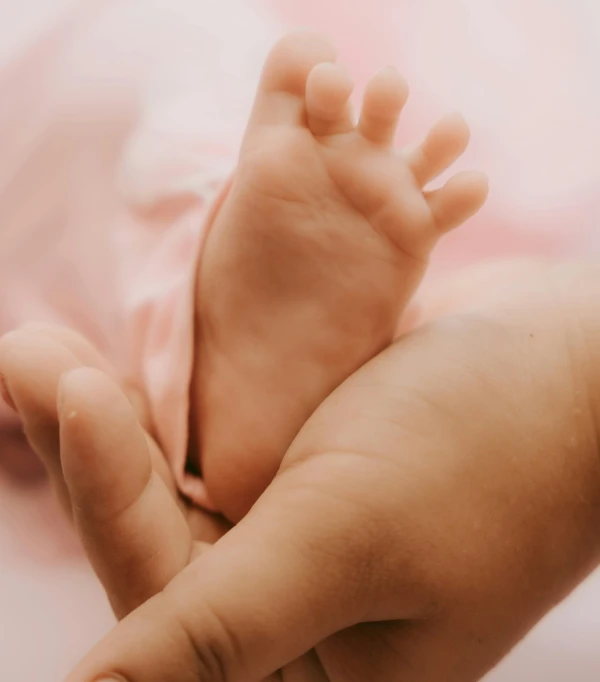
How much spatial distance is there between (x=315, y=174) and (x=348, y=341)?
4.3 inches

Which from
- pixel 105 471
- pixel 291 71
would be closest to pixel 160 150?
pixel 291 71

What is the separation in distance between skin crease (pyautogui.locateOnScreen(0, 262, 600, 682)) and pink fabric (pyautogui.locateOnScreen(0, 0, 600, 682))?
0.25m

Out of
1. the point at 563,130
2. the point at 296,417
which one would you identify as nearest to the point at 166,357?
the point at 296,417

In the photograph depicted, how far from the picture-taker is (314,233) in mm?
508

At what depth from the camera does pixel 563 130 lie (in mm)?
798

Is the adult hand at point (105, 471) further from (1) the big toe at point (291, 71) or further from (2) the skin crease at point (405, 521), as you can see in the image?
(1) the big toe at point (291, 71)

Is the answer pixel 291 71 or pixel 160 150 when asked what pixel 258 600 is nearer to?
pixel 291 71

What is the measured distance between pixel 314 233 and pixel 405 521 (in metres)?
0.19

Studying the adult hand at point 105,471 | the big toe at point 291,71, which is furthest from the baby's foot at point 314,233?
the adult hand at point 105,471

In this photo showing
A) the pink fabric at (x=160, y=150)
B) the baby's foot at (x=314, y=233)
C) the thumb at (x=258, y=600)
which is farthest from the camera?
the pink fabric at (x=160, y=150)

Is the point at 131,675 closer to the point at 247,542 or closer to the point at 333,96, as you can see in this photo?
the point at 247,542

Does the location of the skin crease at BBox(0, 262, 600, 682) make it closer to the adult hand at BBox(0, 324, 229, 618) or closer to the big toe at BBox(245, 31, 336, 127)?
the adult hand at BBox(0, 324, 229, 618)

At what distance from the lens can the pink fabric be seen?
2.32 ft

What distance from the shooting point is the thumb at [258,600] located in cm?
38
